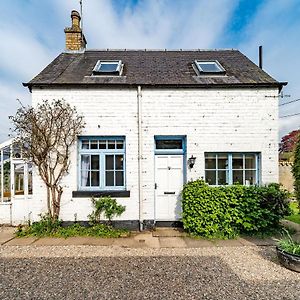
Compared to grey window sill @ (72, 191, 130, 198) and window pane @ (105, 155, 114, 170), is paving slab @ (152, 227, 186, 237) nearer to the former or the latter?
grey window sill @ (72, 191, 130, 198)

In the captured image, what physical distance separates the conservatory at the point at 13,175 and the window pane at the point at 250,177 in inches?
294

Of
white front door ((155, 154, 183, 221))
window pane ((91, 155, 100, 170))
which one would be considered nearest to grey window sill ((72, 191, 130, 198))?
window pane ((91, 155, 100, 170))

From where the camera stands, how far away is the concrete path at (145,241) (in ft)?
19.7

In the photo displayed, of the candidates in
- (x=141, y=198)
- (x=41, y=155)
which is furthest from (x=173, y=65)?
(x=41, y=155)

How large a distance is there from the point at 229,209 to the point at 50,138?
5868 millimetres

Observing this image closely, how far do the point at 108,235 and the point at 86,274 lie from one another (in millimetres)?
2375

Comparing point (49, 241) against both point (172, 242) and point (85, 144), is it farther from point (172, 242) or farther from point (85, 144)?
point (172, 242)

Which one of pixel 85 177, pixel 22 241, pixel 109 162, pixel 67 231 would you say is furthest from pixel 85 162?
pixel 22 241

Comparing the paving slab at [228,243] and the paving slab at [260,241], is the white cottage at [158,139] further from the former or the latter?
the paving slab at [260,241]

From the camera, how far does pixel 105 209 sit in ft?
23.7

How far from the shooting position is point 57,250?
5660 millimetres

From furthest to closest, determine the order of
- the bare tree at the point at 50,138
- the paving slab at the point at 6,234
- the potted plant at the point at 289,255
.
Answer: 1. the bare tree at the point at 50,138
2. the paving slab at the point at 6,234
3. the potted plant at the point at 289,255

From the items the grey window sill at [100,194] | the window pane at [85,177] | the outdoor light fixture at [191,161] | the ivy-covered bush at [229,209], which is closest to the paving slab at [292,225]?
the ivy-covered bush at [229,209]

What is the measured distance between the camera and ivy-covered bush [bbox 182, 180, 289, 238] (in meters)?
6.49
